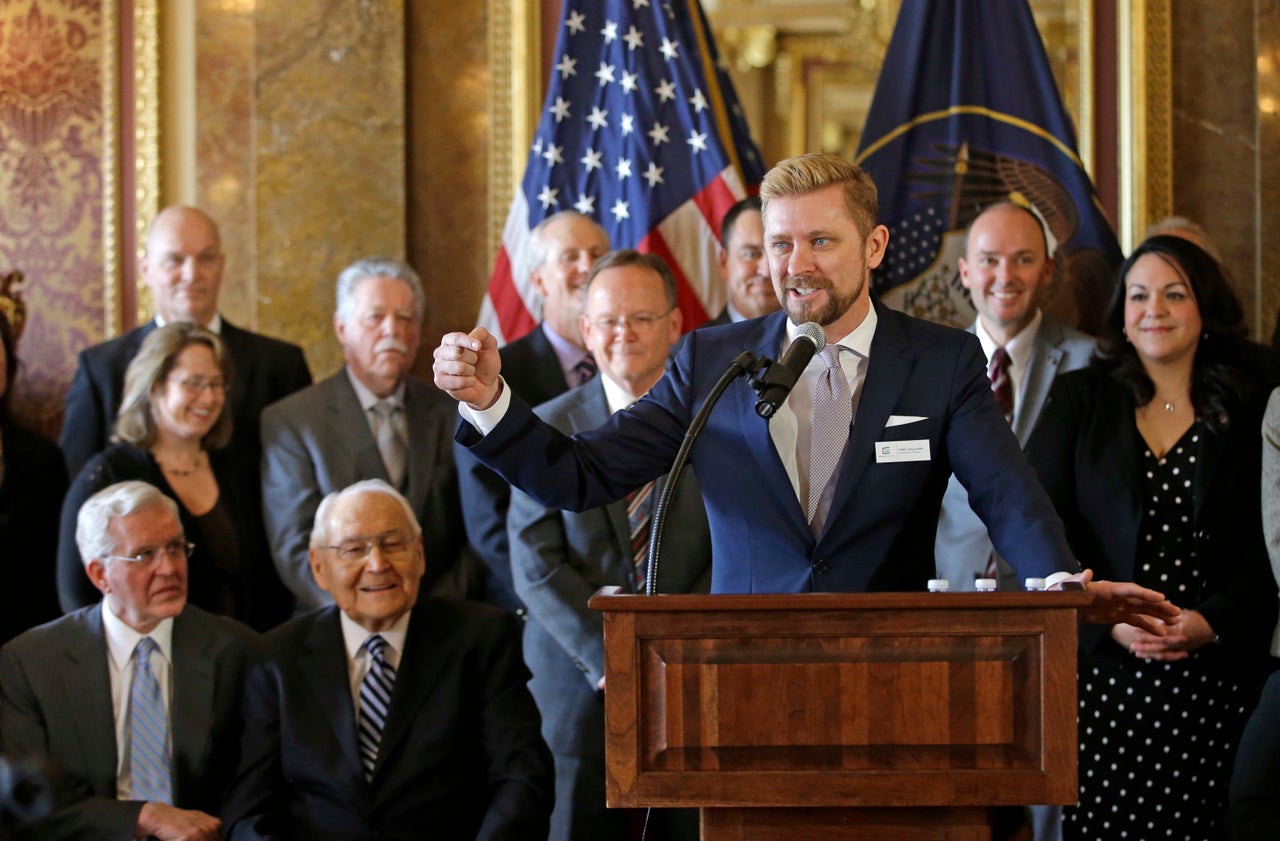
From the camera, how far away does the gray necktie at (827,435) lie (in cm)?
261

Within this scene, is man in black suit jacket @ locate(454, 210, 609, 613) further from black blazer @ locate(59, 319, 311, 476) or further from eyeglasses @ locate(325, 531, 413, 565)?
black blazer @ locate(59, 319, 311, 476)

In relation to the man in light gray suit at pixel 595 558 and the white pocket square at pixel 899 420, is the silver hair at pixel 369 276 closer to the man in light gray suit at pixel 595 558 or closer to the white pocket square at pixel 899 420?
the man in light gray suit at pixel 595 558

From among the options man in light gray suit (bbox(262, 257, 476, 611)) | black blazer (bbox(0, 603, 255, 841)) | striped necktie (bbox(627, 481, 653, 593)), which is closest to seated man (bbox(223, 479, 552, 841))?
black blazer (bbox(0, 603, 255, 841))

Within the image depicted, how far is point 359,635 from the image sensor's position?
3643 millimetres

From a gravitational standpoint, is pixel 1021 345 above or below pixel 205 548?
above

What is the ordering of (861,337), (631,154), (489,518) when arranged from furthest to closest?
1. (631,154)
2. (489,518)
3. (861,337)

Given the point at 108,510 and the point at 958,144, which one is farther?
the point at 958,144

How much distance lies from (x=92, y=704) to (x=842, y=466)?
82.0 inches

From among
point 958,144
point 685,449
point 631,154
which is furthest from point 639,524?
point 958,144

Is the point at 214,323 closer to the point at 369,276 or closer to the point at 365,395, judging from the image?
the point at 369,276

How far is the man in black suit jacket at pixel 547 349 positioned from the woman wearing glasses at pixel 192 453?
27.1 inches

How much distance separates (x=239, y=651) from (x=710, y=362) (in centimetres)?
167

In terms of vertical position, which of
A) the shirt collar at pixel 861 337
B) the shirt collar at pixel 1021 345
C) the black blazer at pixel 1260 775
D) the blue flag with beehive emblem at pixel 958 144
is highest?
the blue flag with beehive emblem at pixel 958 144

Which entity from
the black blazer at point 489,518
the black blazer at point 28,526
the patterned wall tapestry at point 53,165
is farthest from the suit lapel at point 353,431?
the patterned wall tapestry at point 53,165
